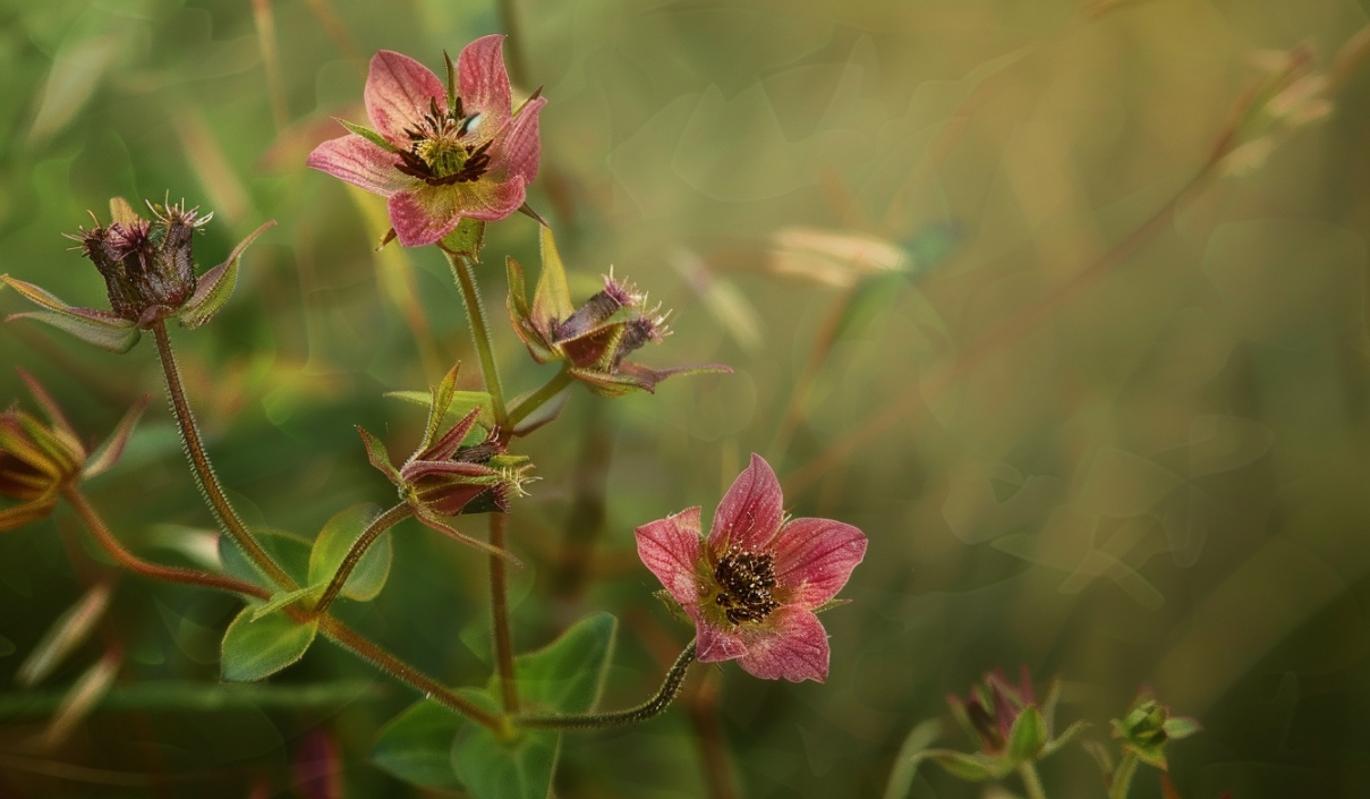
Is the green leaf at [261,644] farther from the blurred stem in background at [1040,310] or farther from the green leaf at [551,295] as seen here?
the blurred stem in background at [1040,310]

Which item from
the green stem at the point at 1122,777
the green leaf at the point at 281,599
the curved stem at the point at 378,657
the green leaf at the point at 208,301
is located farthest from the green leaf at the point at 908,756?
the green leaf at the point at 208,301

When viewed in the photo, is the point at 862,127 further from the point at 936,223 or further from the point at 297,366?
the point at 297,366

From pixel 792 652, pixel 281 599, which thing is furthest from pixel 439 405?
pixel 792 652

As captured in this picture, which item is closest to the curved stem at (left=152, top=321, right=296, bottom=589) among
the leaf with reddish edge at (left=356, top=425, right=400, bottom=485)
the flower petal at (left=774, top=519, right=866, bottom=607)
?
the leaf with reddish edge at (left=356, top=425, right=400, bottom=485)

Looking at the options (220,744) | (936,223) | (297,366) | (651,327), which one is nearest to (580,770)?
(220,744)

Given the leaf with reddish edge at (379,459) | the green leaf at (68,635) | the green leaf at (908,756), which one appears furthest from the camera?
the green leaf at (908,756)

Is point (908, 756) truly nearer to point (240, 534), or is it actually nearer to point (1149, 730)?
point (1149, 730)
